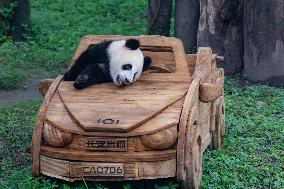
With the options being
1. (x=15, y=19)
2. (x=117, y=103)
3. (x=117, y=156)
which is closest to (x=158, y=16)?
(x=15, y=19)

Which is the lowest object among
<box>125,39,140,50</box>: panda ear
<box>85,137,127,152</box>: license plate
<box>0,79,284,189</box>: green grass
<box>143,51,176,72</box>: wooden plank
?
<box>0,79,284,189</box>: green grass

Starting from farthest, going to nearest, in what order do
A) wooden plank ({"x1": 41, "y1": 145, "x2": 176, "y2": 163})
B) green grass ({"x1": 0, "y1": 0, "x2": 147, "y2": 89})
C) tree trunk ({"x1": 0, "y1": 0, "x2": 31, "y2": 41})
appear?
tree trunk ({"x1": 0, "y1": 0, "x2": 31, "y2": 41}) < green grass ({"x1": 0, "y1": 0, "x2": 147, "y2": 89}) < wooden plank ({"x1": 41, "y1": 145, "x2": 176, "y2": 163})

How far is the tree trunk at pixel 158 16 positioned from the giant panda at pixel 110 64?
5.95 meters

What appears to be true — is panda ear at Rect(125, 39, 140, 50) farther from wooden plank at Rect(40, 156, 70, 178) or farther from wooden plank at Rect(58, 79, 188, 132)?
wooden plank at Rect(40, 156, 70, 178)

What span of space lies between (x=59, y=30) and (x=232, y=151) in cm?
850

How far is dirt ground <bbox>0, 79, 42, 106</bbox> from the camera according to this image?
9573mm

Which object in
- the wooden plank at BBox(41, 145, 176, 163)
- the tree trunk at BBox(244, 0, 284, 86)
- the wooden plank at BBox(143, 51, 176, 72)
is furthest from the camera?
the tree trunk at BBox(244, 0, 284, 86)

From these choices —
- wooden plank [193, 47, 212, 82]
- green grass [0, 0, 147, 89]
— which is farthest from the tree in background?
wooden plank [193, 47, 212, 82]

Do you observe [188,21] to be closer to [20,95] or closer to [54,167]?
[20,95]

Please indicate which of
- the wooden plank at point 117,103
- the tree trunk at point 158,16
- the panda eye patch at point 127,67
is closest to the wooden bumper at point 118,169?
the wooden plank at point 117,103

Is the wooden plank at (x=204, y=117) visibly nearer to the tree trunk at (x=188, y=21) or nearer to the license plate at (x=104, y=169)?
the license plate at (x=104, y=169)

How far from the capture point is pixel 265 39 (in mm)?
10234

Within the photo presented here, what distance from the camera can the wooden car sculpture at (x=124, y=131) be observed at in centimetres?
514

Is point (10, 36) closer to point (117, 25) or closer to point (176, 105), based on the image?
point (117, 25)
